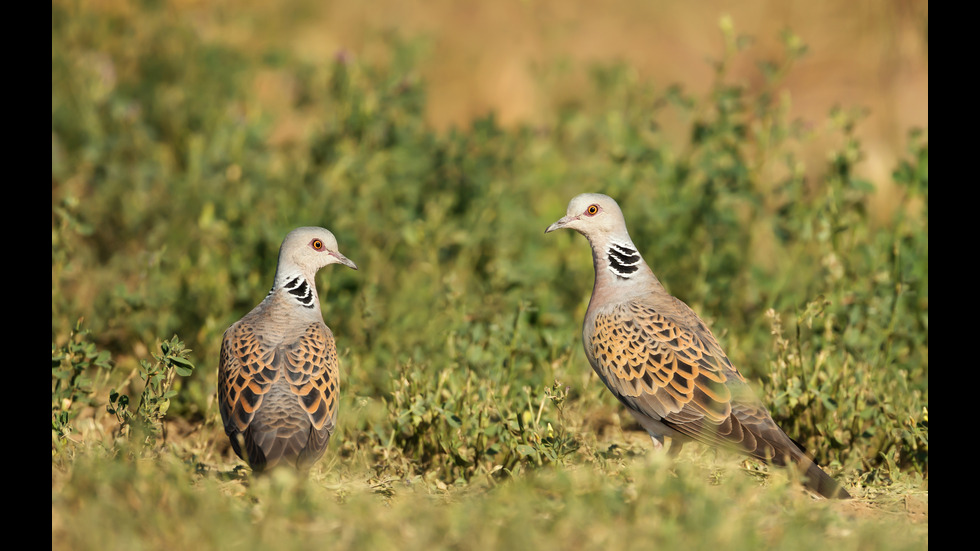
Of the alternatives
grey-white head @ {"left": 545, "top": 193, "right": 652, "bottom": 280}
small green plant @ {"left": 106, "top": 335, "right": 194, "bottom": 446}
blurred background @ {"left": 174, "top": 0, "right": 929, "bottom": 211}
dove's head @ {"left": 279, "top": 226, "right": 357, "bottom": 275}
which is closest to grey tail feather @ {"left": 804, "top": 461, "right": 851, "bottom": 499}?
grey-white head @ {"left": 545, "top": 193, "right": 652, "bottom": 280}

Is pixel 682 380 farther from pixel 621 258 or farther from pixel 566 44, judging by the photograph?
pixel 566 44

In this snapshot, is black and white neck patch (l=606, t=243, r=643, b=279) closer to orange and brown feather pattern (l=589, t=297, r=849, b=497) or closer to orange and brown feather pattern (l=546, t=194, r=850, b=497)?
orange and brown feather pattern (l=546, t=194, r=850, b=497)

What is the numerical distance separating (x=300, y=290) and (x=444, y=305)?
1379 millimetres

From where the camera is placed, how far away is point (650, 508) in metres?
A: 3.70

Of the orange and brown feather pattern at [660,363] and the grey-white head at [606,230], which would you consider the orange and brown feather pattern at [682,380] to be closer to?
the orange and brown feather pattern at [660,363]

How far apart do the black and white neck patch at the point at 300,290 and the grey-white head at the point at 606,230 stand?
4.09 ft

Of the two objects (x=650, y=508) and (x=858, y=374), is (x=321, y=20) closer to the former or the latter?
(x=858, y=374)

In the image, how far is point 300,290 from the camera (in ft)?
16.1

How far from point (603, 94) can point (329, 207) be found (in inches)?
127

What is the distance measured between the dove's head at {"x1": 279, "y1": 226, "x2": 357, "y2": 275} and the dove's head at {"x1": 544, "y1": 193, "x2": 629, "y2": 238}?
112cm

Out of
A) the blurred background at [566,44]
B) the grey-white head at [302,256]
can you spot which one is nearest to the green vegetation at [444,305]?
the grey-white head at [302,256]

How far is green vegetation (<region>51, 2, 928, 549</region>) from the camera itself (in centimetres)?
377

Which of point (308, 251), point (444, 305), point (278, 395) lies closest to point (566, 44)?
point (444, 305)

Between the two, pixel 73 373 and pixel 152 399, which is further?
pixel 73 373
